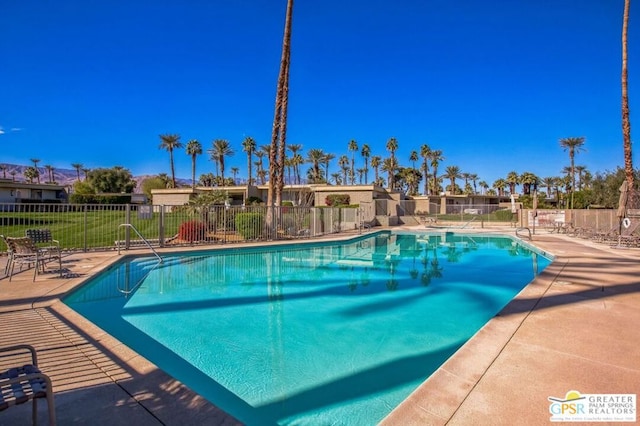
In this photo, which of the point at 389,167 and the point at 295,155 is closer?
the point at 389,167

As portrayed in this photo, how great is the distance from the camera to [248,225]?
51.8 feet

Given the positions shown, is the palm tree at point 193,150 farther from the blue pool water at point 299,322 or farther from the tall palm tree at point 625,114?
the tall palm tree at point 625,114

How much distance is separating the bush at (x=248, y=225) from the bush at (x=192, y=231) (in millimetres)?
1686

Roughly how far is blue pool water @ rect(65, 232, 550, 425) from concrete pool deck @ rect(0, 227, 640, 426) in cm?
71

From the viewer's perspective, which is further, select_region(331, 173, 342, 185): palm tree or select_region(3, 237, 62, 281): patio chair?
select_region(331, 173, 342, 185): palm tree

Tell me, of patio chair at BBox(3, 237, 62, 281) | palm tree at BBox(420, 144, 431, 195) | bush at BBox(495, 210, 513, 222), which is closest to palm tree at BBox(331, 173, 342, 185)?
palm tree at BBox(420, 144, 431, 195)

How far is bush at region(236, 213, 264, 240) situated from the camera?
15.8 metres

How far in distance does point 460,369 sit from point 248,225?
13.4 m

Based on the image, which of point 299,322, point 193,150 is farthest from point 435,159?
point 299,322

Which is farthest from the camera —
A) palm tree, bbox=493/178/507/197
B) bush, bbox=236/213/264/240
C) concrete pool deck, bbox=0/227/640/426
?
palm tree, bbox=493/178/507/197

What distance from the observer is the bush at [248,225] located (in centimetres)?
1576

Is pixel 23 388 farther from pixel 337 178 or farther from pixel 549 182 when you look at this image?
pixel 337 178

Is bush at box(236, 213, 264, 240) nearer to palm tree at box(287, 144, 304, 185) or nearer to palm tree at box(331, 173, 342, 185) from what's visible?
palm tree at box(287, 144, 304, 185)

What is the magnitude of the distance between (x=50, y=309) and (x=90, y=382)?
296 centimetres
